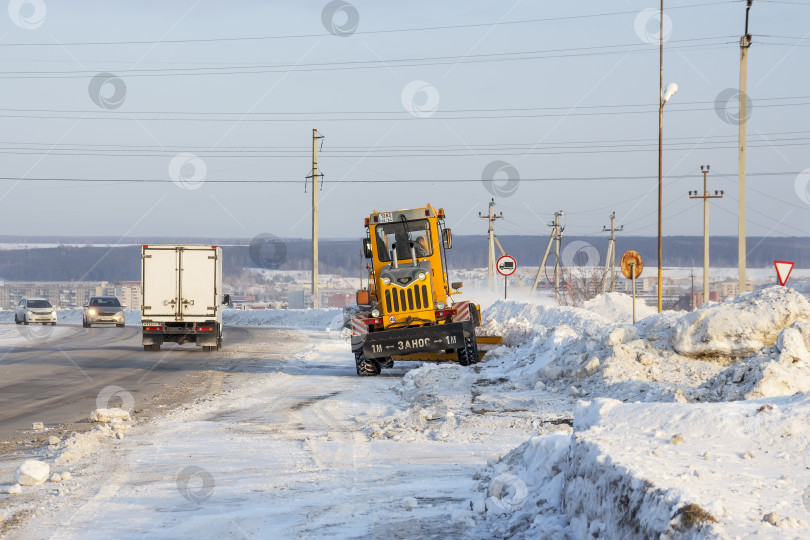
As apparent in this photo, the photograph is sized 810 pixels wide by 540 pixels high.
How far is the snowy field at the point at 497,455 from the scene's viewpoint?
5661mm

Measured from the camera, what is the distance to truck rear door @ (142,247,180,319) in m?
27.6

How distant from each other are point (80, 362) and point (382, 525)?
1939 centimetres

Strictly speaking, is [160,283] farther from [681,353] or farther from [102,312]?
[102,312]

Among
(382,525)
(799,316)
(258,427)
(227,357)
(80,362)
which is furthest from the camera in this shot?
(227,357)

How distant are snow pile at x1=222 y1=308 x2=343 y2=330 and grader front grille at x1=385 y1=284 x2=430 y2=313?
32930mm

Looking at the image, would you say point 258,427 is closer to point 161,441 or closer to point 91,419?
point 161,441

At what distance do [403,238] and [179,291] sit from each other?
10.1 m

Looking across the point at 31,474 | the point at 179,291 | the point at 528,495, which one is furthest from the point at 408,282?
the point at 528,495

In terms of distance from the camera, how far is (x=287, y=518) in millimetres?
7105

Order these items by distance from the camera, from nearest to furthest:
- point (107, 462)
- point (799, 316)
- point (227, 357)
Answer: point (107, 462) < point (799, 316) < point (227, 357)

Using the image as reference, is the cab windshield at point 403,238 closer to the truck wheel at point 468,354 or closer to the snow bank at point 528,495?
Result: the truck wheel at point 468,354

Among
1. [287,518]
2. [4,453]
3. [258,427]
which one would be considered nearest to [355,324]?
[258,427]

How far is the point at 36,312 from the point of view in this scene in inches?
2061

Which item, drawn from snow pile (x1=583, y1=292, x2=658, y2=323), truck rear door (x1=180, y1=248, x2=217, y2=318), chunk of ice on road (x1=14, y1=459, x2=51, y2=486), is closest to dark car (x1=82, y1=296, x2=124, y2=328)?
truck rear door (x1=180, y1=248, x2=217, y2=318)
